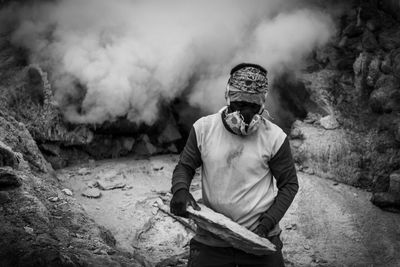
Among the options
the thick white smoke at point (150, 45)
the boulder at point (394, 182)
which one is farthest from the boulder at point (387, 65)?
the boulder at point (394, 182)

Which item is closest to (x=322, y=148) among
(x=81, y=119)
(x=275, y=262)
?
(x=81, y=119)

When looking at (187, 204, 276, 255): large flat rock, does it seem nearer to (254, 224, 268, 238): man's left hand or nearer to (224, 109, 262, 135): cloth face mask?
(254, 224, 268, 238): man's left hand

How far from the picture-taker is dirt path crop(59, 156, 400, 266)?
4574mm

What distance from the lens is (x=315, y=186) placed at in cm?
542

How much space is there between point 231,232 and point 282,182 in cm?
38

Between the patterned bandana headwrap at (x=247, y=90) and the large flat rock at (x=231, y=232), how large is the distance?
45cm

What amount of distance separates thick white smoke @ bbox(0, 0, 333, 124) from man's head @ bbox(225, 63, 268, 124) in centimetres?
342

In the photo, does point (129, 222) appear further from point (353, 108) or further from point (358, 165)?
point (353, 108)

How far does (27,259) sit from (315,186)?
358 centimetres

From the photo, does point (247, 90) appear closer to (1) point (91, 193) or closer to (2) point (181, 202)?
(2) point (181, 202)

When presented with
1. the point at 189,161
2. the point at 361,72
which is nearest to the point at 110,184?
the point at 189,161

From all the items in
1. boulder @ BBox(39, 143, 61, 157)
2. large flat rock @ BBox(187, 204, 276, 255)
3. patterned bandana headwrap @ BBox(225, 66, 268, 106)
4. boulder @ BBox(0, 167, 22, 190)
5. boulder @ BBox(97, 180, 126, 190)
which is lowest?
boulder @ BBox(97, 180, 126, 190)

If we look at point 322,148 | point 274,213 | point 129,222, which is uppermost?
point 274,213

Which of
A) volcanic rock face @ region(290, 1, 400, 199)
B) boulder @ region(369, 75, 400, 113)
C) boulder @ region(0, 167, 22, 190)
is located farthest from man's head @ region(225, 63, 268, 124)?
boulder @ region(369, 75, 400, 113)
